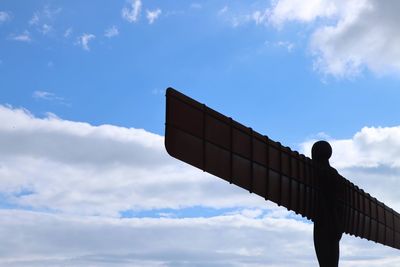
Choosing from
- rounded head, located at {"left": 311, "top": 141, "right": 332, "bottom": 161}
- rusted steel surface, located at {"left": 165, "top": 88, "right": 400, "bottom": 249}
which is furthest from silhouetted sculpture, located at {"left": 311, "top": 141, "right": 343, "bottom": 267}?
rusted steel surface, located at {"left": 165, "top": 88, "right": 400, "bottom": 249}

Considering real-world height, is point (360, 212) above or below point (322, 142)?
below

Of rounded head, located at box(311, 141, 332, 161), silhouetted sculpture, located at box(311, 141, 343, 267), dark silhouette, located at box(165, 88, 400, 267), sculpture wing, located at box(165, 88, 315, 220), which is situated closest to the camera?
sculpture wing, located at box(165, 88, 315, 220)

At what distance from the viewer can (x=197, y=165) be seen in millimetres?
7895

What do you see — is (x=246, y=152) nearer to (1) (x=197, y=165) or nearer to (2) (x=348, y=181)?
(1) (x=197, y=165)

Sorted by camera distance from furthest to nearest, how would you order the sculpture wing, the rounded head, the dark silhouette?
the rounded head → the dark silhouette → the sculpture wing

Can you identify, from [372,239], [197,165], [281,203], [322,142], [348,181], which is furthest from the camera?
[372,239]

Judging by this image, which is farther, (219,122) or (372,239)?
(372,239)

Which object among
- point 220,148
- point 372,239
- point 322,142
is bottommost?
point 372,239

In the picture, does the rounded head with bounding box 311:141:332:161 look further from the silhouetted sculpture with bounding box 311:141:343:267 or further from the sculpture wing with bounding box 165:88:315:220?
the sculpture wing with bounding box 165:88:315:220

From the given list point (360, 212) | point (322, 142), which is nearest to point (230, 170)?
point (322, 142)

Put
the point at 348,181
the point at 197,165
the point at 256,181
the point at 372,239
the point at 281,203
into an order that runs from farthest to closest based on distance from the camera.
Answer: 1. the point at 372,239
2. the point at 348,181
3. the point at 281,203
4. the point at 256,181
5. the point at 197,165

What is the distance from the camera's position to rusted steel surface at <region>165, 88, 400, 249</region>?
25.1 feet

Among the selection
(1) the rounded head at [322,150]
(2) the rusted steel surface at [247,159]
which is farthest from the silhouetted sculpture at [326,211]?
(2) the rusted steel surface at [247,159]

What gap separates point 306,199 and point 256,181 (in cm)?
168
